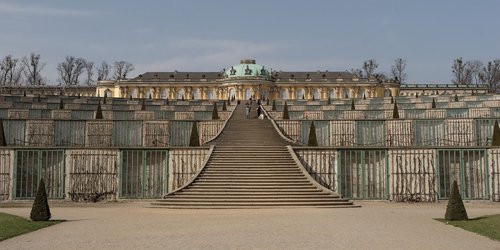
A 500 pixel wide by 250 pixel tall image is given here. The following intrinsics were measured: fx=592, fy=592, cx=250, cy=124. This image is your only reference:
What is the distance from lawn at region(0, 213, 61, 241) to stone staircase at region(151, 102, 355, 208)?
249 inches

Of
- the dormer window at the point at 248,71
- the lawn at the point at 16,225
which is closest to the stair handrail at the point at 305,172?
the lawn at the point at 16,225

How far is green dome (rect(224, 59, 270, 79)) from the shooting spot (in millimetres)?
124938

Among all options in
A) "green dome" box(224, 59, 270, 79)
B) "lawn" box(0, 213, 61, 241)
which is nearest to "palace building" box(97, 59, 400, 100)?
"green dome" box(224, 59, 270, 79)

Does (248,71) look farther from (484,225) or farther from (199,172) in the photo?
(484,225)

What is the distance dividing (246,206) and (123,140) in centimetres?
1479

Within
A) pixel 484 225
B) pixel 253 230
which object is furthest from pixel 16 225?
pixel 484 225

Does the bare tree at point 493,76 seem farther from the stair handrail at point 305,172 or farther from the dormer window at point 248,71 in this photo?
the stair handrail at point 305,172

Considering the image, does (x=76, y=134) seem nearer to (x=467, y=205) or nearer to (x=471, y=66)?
(x=467, y=205)

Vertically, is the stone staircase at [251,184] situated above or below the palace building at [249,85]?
below

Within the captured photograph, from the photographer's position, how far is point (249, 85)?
401ft

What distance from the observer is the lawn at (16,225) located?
17641mm

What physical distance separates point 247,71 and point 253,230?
10841cm

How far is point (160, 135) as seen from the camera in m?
37.3

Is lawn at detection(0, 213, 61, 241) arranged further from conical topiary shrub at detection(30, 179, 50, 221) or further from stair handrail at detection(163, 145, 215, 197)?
stair handrail at detection(163, 145, 215, 197)
